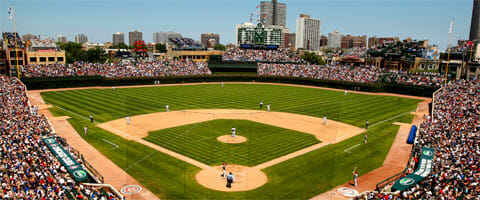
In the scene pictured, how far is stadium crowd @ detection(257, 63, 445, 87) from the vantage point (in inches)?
1930

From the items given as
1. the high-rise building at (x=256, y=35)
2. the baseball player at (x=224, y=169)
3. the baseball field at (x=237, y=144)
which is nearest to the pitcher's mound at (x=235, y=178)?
the baseball player at (x=224, y=169)

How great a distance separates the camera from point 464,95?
33812 millimetres

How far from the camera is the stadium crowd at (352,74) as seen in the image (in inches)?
1930

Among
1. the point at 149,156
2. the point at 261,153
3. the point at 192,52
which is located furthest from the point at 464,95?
the point at 192,52

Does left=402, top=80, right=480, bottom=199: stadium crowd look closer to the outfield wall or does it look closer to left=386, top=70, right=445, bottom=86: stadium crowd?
left=386, top=70, right=445, bottom=86: stadium crowd

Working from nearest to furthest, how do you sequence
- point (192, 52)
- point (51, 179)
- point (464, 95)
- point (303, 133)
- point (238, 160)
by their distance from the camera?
point (51, 179), point (238, 160), point (303, 133), point (464, 95), point (192, 52)

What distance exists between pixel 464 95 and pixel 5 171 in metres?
38.4

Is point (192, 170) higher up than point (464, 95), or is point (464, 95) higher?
point (464, 95)

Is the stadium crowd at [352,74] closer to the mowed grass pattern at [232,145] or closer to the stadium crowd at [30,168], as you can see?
the mowed grass pattern at [232,145]

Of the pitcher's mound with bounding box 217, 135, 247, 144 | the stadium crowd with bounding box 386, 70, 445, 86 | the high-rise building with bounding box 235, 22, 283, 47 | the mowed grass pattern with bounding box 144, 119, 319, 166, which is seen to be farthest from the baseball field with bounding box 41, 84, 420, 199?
the high-rise building with bounding box 235, 22, 283, 47

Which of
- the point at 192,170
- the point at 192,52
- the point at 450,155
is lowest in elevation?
the point at 192,170

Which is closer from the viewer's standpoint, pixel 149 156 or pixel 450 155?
pixel 450 155

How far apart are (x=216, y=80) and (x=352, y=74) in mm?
23873

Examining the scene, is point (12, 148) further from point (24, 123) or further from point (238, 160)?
point (238, 160)
